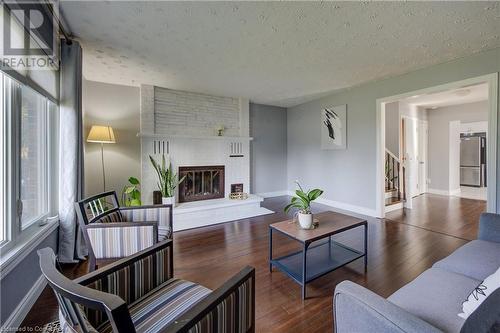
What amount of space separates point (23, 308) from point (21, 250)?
1.46 ft

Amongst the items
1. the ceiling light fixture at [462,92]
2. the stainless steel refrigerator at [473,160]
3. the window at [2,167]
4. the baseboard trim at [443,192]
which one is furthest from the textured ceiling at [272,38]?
the stainless steel refrigerator at [473,160]

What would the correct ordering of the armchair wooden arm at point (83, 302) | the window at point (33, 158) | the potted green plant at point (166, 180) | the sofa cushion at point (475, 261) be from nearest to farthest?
1. the armchair wooden arm at point (83, 302)
2. the sofa cushion at point (475, 261)
3. the window at point (33, 158)
4. the potted green plant at point (166, 180)

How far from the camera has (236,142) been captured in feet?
16.0

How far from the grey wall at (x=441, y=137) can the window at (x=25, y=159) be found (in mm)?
8155

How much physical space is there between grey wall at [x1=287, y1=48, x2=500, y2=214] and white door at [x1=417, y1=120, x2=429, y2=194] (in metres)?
2.95

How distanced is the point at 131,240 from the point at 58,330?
2.23 feet

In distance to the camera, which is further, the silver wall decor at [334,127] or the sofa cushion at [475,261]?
A: the silver wall decor at [334,127]

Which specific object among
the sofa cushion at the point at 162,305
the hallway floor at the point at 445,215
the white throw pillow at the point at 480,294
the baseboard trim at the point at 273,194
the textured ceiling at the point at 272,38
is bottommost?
the hallway floor at the point at 445,215

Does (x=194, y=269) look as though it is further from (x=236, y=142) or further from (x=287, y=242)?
(x=236, y=142)

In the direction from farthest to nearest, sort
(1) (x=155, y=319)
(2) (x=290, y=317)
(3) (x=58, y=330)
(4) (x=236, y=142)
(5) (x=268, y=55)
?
(4) (x=236, y=142) → (5) (x=268, y=55) → (2) (x=290, y=317) → (3) (x=58, y=330) → (1) (x=155, y=319)

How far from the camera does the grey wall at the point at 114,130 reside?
3672 mm

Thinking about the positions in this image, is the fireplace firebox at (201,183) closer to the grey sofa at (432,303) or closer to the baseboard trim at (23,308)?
the baseboard trim at (23,308)

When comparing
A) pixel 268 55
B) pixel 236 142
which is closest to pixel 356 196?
pixel 236 142

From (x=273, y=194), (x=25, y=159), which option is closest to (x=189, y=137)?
(x=25, y=159)
